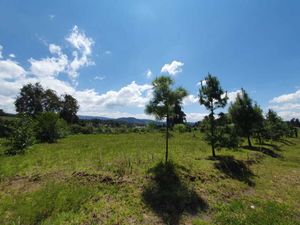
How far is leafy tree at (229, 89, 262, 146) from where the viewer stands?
2803 cm

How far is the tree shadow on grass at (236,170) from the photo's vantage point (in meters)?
13.5

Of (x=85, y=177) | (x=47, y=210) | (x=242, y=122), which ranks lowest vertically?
(x=47, y=210)

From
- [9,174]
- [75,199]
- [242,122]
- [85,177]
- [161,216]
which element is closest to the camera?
[161,216]

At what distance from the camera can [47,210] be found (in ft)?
27.8

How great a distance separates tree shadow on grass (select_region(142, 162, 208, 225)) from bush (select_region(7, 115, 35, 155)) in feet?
54.3

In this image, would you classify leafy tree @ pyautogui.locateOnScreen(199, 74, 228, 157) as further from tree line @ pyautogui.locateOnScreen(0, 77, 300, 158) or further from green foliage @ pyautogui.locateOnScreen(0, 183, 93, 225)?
green foliage @ pyautogui.locateOnScreen(0, 183, 93, 225)

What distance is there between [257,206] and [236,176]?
14.8 feet

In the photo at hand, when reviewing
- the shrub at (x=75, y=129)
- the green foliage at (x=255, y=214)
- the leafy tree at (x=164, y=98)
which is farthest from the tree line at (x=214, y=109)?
the shrub at (x=75, y=129)

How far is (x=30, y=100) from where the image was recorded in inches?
2504

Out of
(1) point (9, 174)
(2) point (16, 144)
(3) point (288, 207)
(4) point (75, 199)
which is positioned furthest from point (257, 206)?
(2) point (16, 144)

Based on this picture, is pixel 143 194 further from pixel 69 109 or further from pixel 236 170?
pixel 69 109

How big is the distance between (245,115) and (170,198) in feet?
74.5

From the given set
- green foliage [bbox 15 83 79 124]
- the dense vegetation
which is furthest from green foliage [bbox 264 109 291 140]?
green foliage [bbox 15 83 79 124]

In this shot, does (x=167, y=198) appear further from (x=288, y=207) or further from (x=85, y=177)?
(x=288, y=207)
